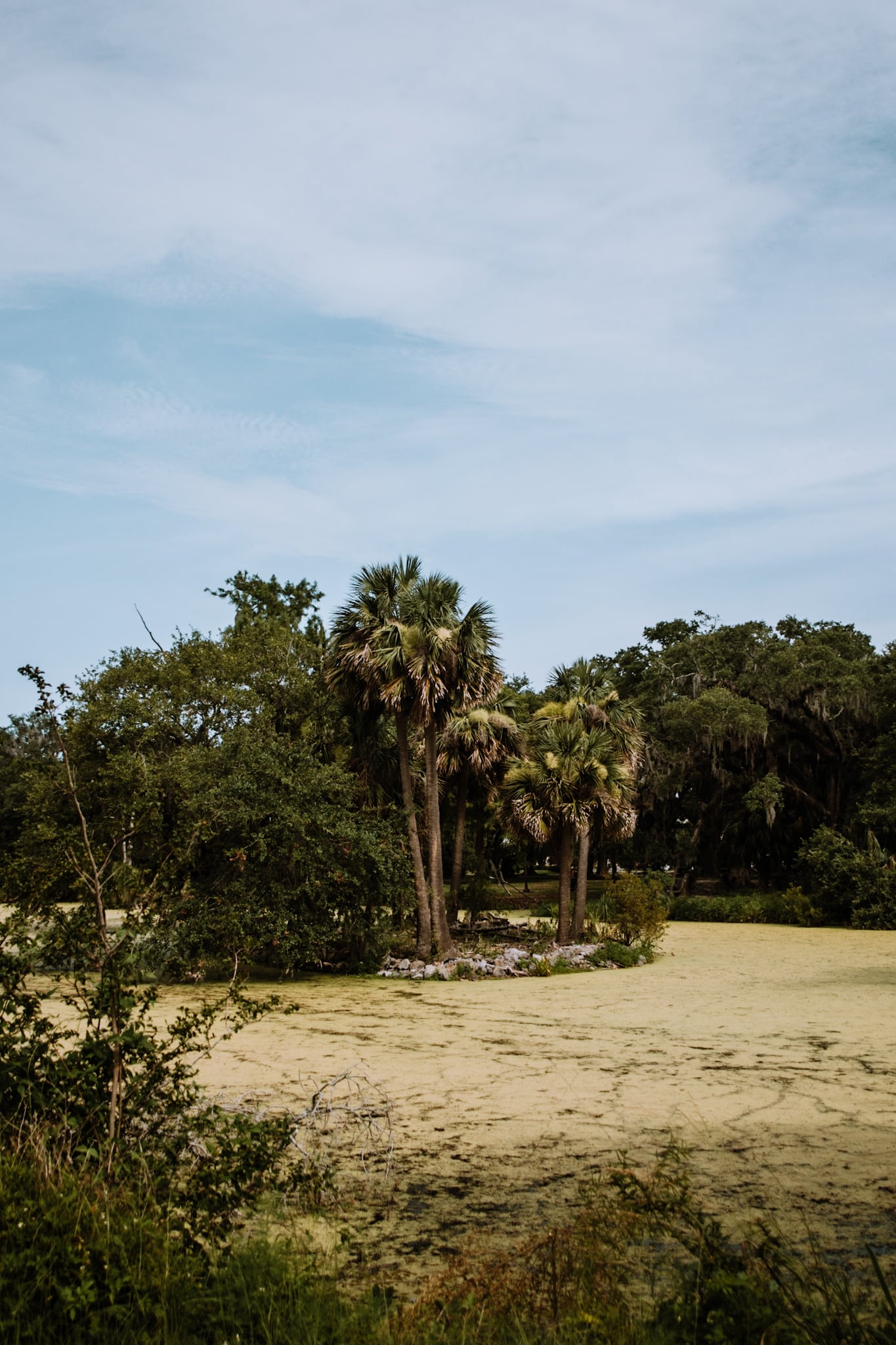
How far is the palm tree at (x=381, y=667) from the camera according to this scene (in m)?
19.7

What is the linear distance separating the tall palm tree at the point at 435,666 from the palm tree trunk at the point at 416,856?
1.21ft

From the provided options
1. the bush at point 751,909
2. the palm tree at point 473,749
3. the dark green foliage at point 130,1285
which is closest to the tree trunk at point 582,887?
the palm tree at point 473,749

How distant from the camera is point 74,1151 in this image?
480 cm

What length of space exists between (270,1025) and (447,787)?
1402 cm

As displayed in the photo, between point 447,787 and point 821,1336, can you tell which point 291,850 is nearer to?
point 447,787

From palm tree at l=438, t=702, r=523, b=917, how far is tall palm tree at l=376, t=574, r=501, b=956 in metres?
1.69

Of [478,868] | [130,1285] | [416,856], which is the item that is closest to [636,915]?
[478,868]

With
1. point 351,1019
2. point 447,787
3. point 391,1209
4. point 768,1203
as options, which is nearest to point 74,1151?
point 391,1209

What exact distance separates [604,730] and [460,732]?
3606 millimetres

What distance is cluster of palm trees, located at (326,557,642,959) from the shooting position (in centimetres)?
1980

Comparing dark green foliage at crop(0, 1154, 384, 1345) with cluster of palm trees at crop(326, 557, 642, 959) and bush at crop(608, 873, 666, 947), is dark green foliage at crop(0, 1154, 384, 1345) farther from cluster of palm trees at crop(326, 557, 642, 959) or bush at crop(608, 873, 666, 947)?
bush at crop(608, 873, 666, 947)

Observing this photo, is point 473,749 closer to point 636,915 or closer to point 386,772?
point 386,772

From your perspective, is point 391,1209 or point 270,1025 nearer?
point 391,1209

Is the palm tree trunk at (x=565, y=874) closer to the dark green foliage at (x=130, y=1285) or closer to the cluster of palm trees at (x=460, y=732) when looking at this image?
the cluster of palm trees at (x=460, y=732)
